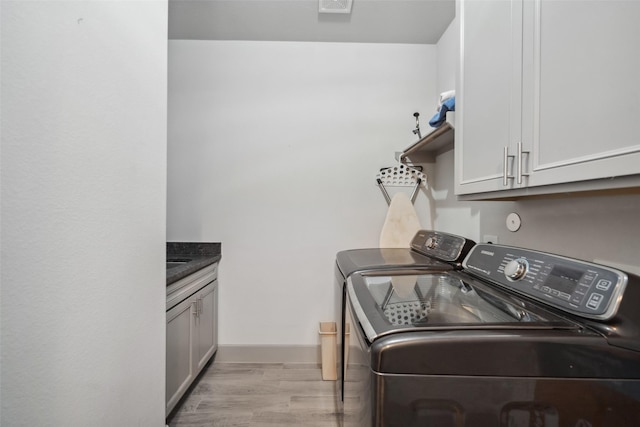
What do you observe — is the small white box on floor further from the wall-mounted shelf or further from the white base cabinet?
the wall-mounted shelf

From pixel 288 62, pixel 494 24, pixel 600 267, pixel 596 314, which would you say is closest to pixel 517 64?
pixel 494 24

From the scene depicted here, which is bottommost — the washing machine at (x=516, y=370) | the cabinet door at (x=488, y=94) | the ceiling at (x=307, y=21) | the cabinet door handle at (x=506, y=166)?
the washing machine at (x=516, y=370)

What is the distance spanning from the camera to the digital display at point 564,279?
2.45 ft

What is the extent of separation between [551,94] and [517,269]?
1.68 feet

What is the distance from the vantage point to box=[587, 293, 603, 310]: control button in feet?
2.18

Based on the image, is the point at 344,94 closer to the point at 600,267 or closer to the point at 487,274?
the point at 487,274

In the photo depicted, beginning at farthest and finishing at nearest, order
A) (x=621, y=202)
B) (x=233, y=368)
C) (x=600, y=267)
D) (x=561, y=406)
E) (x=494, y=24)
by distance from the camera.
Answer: (x=233, y=368) < (x=494, y=24) < (x=621, y=202) < (x=600, y=267) < (x=561, y=406)

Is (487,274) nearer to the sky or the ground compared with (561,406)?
nearer to the sky

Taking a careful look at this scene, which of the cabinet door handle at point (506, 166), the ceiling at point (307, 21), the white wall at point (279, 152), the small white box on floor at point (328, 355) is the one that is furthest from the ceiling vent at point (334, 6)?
the small white box on floor at point (328, 355)

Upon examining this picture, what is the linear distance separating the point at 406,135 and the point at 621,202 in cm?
165

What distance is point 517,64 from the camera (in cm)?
95

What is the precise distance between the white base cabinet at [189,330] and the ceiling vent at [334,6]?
1.95 m

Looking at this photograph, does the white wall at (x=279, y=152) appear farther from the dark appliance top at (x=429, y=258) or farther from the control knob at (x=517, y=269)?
the control knob at (x=517, y=269)

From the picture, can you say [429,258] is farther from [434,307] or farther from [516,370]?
[516,370]
